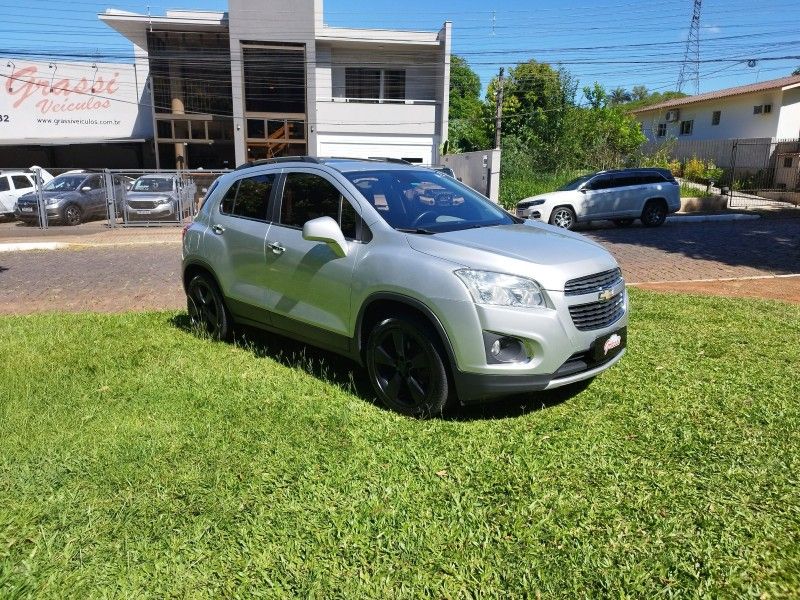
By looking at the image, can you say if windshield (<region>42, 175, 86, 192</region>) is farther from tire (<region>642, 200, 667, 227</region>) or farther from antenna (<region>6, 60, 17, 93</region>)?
tire (<region>642, 200, 667, 227</region>)

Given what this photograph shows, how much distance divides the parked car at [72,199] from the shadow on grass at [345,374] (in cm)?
1458

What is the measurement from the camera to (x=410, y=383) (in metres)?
4.06

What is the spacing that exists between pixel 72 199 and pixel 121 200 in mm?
1841

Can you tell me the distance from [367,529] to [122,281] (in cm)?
835

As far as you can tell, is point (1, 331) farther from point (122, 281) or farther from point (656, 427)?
point (656, 427)

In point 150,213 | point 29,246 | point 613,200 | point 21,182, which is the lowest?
point 29,246

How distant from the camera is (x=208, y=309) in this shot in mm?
6066

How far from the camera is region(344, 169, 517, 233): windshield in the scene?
446 cm

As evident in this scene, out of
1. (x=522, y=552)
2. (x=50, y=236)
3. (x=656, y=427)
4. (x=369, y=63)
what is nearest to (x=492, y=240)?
(x=656, y=427)

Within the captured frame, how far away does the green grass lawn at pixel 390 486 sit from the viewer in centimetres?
258

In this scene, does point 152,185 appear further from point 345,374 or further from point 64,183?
point 345,374

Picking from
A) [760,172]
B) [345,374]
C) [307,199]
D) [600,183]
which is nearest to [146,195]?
[600,183]

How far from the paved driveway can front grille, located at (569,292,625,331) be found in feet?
15.0

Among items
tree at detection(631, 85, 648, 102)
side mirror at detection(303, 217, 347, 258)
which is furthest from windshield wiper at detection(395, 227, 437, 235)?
tree at detection(631, 85, 648, 102)
